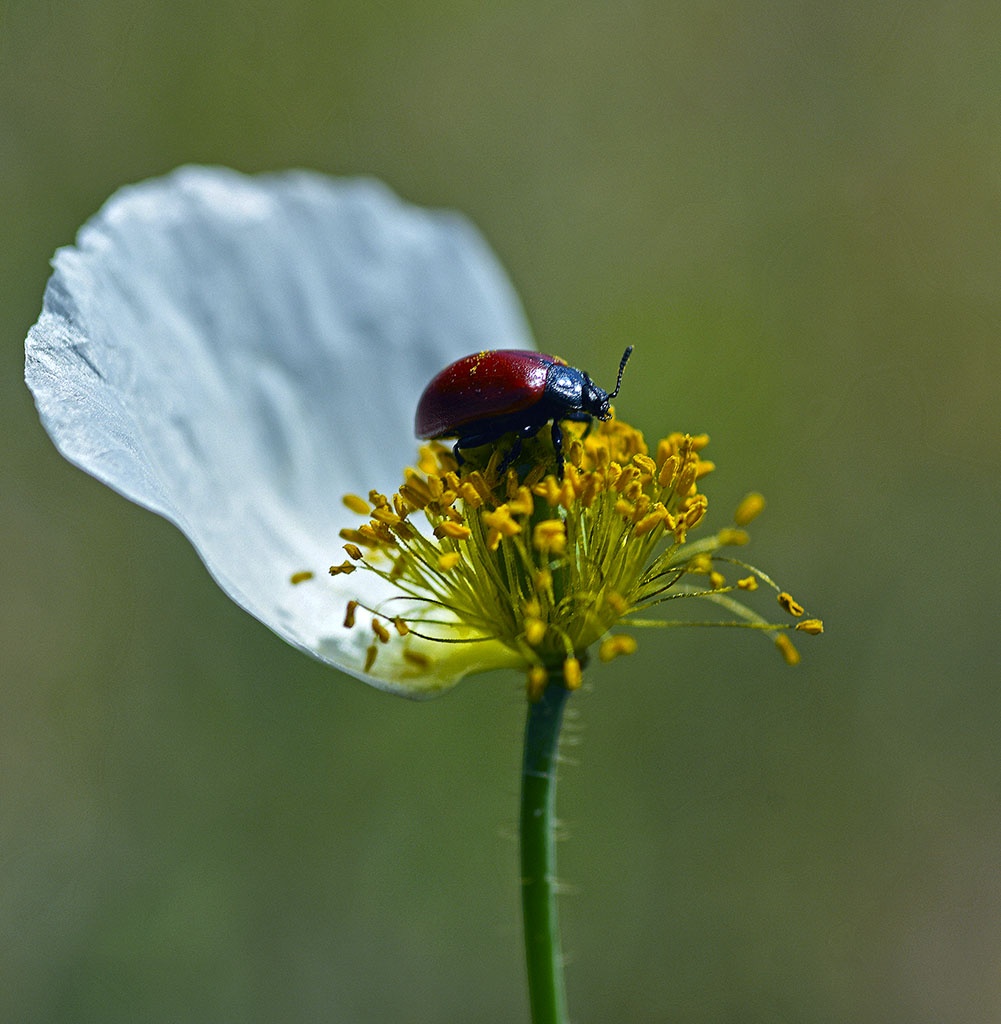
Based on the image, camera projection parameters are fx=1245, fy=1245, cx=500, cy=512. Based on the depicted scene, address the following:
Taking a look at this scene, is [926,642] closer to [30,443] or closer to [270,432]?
[270,432]

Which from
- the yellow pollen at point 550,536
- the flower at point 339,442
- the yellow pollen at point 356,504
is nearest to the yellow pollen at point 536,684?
the flower at point 339,442

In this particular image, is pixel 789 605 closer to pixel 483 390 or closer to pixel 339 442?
pixel 483 390

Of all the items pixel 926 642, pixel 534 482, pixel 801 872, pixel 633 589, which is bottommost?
pixel 801 872

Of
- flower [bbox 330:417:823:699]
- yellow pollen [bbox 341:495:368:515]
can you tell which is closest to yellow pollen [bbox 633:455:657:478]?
flower [bbox 330:417:823:699]

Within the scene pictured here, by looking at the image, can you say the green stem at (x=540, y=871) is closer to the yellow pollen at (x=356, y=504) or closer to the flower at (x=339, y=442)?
the flower at (x=339, y=442)

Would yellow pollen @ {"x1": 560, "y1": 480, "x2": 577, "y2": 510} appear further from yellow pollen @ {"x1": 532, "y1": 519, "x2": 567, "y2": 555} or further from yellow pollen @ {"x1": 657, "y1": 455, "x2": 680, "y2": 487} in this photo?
yellow pollen @ {"x1": 657, "y1": 455, "x2": 680, "y2": 487}

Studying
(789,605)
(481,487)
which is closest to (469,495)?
(481,487)

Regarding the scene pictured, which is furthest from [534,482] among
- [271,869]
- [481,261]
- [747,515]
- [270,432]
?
[271,869]
